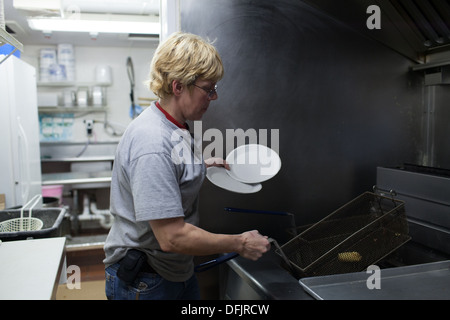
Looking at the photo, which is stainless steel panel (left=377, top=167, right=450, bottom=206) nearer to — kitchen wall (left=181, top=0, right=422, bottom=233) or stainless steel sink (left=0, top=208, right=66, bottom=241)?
kitchen wall (left=181, top=0, right=422, bottom=233)

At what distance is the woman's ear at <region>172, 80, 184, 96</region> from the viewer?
→ 104 cm

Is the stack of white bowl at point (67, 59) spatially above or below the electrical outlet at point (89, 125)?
above

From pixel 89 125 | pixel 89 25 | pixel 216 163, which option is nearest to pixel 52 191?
pixel 89 125

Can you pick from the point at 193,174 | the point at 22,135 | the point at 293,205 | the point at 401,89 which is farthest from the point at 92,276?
the point at 401,89

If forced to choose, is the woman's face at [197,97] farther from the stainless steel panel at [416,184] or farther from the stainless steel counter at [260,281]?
the stainless steel panel at [416,184]

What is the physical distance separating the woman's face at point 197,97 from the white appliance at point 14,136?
1705mm

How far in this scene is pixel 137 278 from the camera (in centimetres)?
110

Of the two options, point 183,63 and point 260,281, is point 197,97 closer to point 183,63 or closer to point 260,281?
point 183,63

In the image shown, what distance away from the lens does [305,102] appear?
184 cm

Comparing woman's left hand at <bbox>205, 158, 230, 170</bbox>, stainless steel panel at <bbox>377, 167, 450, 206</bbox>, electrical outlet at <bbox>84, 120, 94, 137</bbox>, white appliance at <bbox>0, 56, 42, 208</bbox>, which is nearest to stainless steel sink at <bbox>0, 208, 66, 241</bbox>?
white appliance at <bbox>0, 56, 42, 208</bbox>

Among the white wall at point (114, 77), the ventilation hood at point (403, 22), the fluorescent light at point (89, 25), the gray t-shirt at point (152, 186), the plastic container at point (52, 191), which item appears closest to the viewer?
the gray t-shirt at point (152, 186)

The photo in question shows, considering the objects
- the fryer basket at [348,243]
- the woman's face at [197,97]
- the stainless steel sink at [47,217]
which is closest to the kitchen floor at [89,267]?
the stainless steel sink at [47,217]

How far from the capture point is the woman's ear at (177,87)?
41.0 inches

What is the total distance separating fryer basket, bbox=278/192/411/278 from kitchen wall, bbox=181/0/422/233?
355 millimetres
